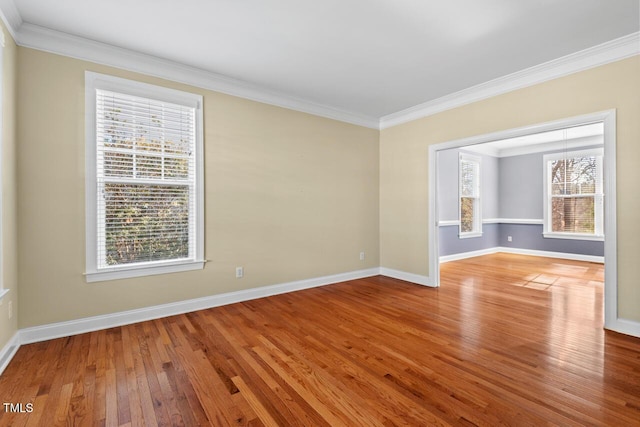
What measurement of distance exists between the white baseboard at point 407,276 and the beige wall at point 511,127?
9 cm

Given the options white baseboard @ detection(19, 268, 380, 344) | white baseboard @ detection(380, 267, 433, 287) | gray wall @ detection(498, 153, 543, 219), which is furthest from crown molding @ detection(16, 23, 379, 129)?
gray wall @ detection(498, 153, 543, 219)

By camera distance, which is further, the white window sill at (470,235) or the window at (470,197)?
the window at (470,197)

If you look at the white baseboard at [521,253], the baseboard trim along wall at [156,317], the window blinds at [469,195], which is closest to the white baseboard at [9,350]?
the baseboard trim along wall at [156,317]

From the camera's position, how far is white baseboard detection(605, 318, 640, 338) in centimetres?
272

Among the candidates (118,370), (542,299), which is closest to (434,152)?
(542,299)

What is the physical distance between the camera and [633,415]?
1.66 m

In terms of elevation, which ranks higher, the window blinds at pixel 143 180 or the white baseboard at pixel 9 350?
the window blinds at pixel 143 180

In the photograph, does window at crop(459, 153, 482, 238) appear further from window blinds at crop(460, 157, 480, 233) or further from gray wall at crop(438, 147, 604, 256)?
gray wall at crop(438, 147, 604, 256)

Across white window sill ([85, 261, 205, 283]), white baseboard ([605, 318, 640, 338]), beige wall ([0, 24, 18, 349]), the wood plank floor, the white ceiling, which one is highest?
the white ceiling

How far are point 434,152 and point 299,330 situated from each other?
3.19m

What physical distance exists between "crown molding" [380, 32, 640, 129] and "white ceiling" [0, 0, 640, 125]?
0.10 meters

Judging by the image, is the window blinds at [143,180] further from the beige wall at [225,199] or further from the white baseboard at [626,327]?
the white baseboard at [626,327]

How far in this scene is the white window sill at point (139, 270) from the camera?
2.88 metres

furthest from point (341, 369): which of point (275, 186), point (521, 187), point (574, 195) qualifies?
point (521, 187)
